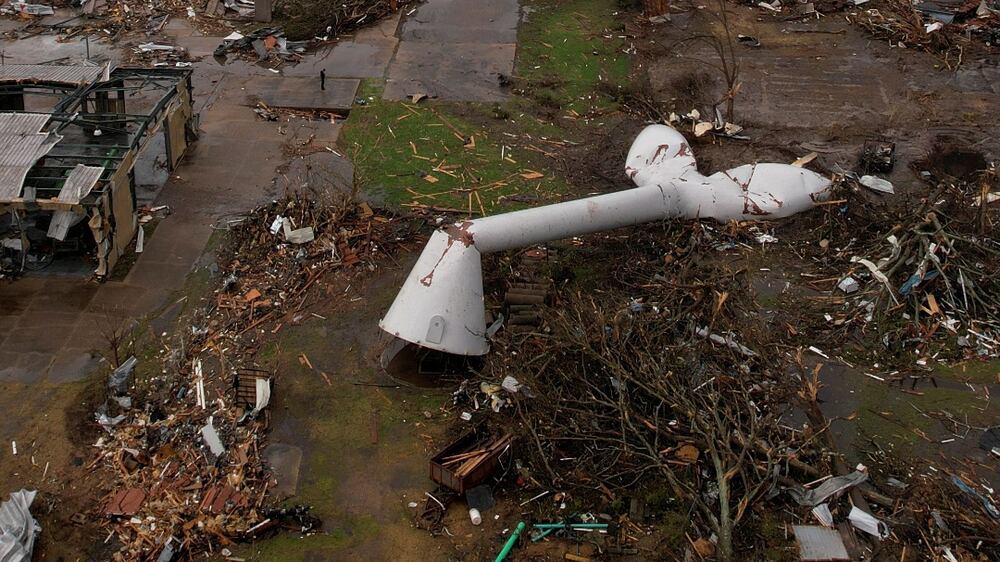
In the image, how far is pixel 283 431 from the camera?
10.3m

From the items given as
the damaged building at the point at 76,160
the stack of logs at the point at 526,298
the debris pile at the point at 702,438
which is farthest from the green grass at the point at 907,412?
the damaged building at the point at 76,160

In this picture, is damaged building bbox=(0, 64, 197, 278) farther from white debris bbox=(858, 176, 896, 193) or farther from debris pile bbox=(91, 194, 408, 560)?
white debris bbox=(858, 176, 896, 193)

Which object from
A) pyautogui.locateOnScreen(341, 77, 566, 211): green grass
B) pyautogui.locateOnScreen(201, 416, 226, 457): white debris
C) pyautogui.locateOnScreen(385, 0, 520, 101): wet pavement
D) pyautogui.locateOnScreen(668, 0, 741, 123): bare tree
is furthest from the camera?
pyautogui.locateOnScreen(385, 0, 520, 101): wet pavement

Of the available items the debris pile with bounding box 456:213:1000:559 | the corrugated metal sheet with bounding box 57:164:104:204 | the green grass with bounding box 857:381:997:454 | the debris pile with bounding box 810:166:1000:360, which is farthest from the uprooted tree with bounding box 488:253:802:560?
the corrugated metal sheet with bounding box 57:164:104:204

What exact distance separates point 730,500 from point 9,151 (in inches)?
404

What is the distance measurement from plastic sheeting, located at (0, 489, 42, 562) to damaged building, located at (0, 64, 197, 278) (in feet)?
12.7

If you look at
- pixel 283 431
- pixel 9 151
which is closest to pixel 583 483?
pixel 283 431

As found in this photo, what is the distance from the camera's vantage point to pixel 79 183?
11641 mm

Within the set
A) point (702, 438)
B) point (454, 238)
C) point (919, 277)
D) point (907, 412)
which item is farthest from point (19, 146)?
point (919, 277)

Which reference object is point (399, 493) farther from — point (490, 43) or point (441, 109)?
point (490, 43)

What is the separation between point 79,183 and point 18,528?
4681mm

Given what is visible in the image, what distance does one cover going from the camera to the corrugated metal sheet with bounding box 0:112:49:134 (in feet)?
41.2

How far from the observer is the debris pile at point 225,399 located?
30.1ft

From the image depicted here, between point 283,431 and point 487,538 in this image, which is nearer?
point 487,538
